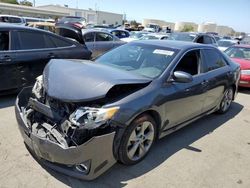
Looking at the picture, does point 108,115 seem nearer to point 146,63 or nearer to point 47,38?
point 146,63

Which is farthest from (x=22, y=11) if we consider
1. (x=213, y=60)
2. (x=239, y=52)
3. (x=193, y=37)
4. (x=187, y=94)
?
(x=187, y=94)

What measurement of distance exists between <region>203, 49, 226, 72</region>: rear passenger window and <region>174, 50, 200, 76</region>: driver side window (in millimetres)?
277

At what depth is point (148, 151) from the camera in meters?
3.64

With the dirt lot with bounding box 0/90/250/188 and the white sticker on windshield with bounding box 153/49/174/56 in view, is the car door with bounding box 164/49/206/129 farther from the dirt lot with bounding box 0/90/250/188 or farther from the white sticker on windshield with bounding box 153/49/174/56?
the dirt lot with bounding box 0/90/250/188

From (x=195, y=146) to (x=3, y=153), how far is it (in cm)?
275

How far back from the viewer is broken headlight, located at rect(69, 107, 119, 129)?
9.23 ft

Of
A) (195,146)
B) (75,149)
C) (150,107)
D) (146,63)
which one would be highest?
(146,63)

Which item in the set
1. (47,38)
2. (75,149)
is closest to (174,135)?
(75,149)

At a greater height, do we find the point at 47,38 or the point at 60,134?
the point at 47,38

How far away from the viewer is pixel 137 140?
11.1ft

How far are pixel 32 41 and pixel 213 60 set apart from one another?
12.2 feet

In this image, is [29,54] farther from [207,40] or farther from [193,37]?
[207,40]

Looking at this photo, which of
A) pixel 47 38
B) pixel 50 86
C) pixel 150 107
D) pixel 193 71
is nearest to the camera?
pixel 50 86

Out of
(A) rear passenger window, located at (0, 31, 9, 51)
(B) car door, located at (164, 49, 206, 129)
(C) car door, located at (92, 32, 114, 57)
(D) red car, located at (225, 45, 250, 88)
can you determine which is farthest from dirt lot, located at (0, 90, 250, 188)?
(C) car door, located at (92, 32, 114, 57)
